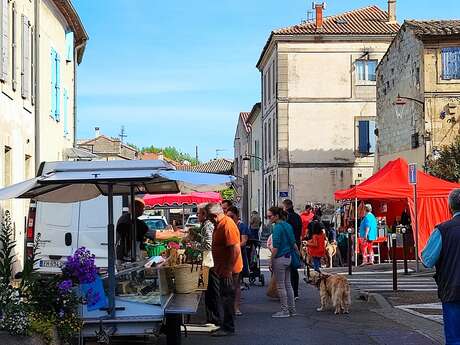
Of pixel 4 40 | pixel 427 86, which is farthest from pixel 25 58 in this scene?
pixel 427 86

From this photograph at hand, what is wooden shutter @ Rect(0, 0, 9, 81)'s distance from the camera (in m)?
16.6

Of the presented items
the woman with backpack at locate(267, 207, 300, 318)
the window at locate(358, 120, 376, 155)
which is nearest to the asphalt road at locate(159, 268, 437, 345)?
the woman with backpack at locate(267, 207, 300, 318)

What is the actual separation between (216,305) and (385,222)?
1427 centimetres

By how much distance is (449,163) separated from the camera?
2598 cm

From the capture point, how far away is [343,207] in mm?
28109

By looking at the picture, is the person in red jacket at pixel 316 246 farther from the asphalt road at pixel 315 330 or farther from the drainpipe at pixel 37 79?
the drainpipe at pixel 37 79

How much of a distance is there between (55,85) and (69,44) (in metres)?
4.16

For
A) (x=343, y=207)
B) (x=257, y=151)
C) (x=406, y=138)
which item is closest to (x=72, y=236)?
(x=343, y=207)

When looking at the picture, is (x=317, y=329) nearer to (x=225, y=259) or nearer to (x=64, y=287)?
(x=225, y=259)

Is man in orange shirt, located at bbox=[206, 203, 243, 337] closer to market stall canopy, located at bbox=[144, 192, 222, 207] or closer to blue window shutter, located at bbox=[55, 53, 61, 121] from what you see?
market stall canopy, located at bbox=[144, 192, 222, 207]

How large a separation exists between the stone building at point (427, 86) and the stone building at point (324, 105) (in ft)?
46.1

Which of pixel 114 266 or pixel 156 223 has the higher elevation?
Answer: pixel 156 223

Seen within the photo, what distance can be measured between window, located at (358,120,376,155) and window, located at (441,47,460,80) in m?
17.7

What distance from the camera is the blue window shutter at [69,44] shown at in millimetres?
27688
